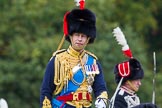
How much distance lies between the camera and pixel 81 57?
1026cm

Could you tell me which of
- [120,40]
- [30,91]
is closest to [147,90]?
[30,91]

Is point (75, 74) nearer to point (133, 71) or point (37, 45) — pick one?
point (133, 71)

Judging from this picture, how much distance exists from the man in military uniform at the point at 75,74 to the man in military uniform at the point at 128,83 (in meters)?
0.53

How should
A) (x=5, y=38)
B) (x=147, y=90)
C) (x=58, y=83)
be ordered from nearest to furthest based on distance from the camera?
(x=58, y=83), (x=147, y=90), (x=5, y=38)

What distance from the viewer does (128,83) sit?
1095 centimetres

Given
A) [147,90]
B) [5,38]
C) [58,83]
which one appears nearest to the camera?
[58,83]

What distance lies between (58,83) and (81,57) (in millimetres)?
322

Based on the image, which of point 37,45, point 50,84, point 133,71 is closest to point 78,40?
point 50,84

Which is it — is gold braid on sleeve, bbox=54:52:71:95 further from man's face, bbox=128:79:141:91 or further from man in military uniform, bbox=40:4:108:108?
man's face, bbox=128:79:141:91

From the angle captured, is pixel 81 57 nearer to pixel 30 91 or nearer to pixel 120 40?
pixel 120 40

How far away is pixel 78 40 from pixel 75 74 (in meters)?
0.33

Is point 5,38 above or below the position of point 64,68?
above

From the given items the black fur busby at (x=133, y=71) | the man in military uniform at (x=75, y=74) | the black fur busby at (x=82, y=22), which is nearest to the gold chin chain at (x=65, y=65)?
the man in military uniform at (x=75, y=74)

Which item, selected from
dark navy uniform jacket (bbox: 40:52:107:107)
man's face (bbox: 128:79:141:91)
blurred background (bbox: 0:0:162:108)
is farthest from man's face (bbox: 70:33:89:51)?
blurred background (bbox: 0:0:162:108)
